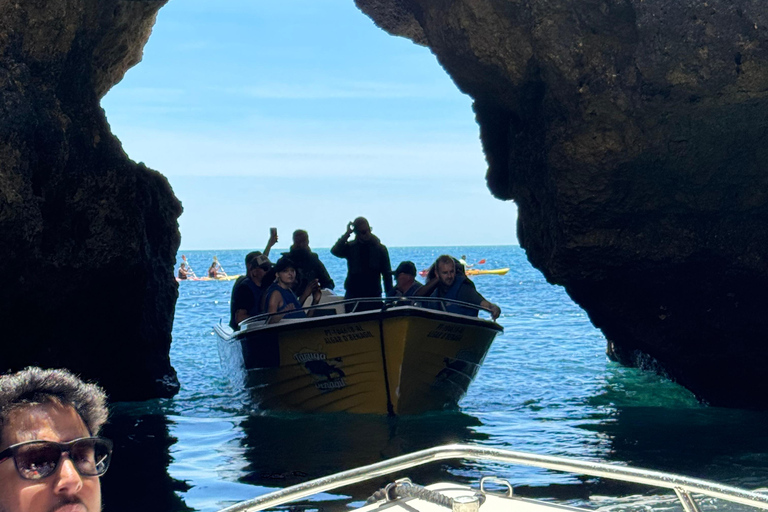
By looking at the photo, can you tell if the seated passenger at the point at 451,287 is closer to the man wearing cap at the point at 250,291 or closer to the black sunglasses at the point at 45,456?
the man wearing cap at the point at 250,291

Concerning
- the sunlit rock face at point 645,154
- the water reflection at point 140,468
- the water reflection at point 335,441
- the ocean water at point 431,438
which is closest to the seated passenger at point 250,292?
the ocean water at point 431,438

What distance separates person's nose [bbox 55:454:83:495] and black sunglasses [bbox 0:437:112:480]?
0.01 metres

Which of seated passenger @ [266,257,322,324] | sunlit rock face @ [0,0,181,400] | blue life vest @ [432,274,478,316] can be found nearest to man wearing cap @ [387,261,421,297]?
blue life vest @ [432,274,478,316]

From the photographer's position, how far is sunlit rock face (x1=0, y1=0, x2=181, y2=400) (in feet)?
29.7

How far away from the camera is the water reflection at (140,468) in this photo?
7078 mm

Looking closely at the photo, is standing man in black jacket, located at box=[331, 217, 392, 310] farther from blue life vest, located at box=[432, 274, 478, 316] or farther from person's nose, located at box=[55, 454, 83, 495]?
person's nose, located at box=[55, 454, 83, 495]

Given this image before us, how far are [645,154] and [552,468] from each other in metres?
6.58

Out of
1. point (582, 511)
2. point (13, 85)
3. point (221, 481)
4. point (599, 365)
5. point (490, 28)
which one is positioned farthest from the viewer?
point (599, 365)

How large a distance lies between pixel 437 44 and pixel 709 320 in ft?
15.1

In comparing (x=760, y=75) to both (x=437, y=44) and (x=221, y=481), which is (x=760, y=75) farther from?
(x=221, y=481)

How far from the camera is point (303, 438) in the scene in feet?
31.4

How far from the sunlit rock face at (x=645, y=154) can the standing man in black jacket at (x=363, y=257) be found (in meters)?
1.92

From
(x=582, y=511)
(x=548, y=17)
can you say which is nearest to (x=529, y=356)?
(x=548, y=17)

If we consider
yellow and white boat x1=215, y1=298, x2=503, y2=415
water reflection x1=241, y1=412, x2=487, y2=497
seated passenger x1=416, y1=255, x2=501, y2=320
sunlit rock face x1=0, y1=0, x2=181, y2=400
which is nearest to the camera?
water reflection x1=241, y1=412, x2=487, y2=497
